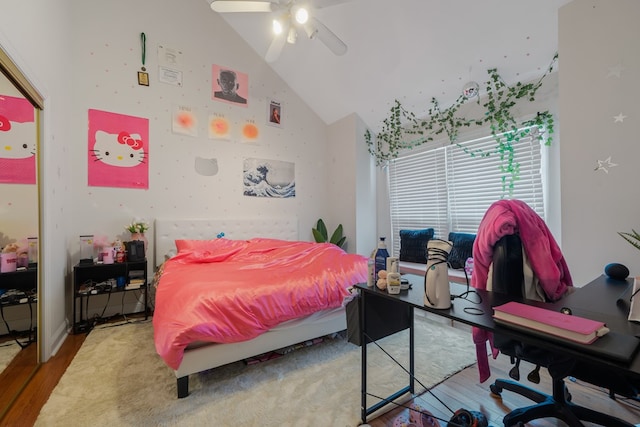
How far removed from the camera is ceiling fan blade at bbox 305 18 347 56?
2369mm

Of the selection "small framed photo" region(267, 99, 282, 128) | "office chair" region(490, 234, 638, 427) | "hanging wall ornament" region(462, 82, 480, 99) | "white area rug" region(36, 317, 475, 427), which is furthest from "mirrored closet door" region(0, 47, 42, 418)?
"hanging wall ornament" region(462, 82, 480, 99)

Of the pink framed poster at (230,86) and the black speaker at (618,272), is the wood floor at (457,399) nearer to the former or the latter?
the black speaker at (618,272)

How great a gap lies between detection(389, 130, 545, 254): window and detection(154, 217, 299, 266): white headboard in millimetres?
1677

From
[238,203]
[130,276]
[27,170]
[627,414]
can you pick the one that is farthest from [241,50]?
[627,414]

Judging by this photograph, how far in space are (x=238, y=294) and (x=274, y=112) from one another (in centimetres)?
314

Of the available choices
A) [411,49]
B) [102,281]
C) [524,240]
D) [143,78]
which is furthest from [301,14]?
[102,281]

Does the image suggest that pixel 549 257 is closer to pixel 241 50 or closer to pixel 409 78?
pixel 409 78

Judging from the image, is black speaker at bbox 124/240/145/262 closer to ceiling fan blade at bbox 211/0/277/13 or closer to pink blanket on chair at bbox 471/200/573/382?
ceiling fan blade at bbox 211/0/277/13

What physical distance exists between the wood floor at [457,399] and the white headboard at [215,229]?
1.46 m

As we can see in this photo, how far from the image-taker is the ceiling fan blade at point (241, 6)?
2.17 m

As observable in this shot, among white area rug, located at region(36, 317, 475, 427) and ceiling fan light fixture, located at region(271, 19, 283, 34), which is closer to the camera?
white area rug, located at region(36, 317, 475, 427)

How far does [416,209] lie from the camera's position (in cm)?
377

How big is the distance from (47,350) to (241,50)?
3946mm

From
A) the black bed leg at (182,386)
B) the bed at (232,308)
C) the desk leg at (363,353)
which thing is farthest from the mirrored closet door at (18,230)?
the desk leg at (363,353)
